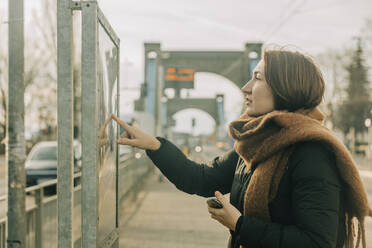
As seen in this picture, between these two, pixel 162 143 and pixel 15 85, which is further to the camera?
pixel 15 85

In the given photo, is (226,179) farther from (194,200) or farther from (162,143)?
(194,200)

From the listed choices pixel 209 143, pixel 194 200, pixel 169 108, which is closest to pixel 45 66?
pixel 194 200

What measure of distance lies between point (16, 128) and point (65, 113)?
1.97m

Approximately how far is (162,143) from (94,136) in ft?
2.10

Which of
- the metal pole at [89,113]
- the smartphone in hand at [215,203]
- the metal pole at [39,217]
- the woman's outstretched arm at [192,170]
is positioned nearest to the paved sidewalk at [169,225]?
the metal pole at [39,217]

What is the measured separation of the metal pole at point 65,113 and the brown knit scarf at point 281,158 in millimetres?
698

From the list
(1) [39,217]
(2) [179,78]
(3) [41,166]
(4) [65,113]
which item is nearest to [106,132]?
(4) [65,113]

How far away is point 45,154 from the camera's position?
42.0ft

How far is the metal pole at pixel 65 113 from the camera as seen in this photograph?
1.65m

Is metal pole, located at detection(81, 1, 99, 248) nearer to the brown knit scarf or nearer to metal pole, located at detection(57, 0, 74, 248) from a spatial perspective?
metal pole, located at detection(57, 0, 74, 248)

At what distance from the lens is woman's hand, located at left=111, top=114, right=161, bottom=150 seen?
211 centimetres

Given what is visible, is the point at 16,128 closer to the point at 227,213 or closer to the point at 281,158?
the point at 227,213

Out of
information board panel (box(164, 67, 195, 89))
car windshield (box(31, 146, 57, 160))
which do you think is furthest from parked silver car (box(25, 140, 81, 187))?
information board panel (box(164, 67, 195, 89))

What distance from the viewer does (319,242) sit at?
150 centimetres
